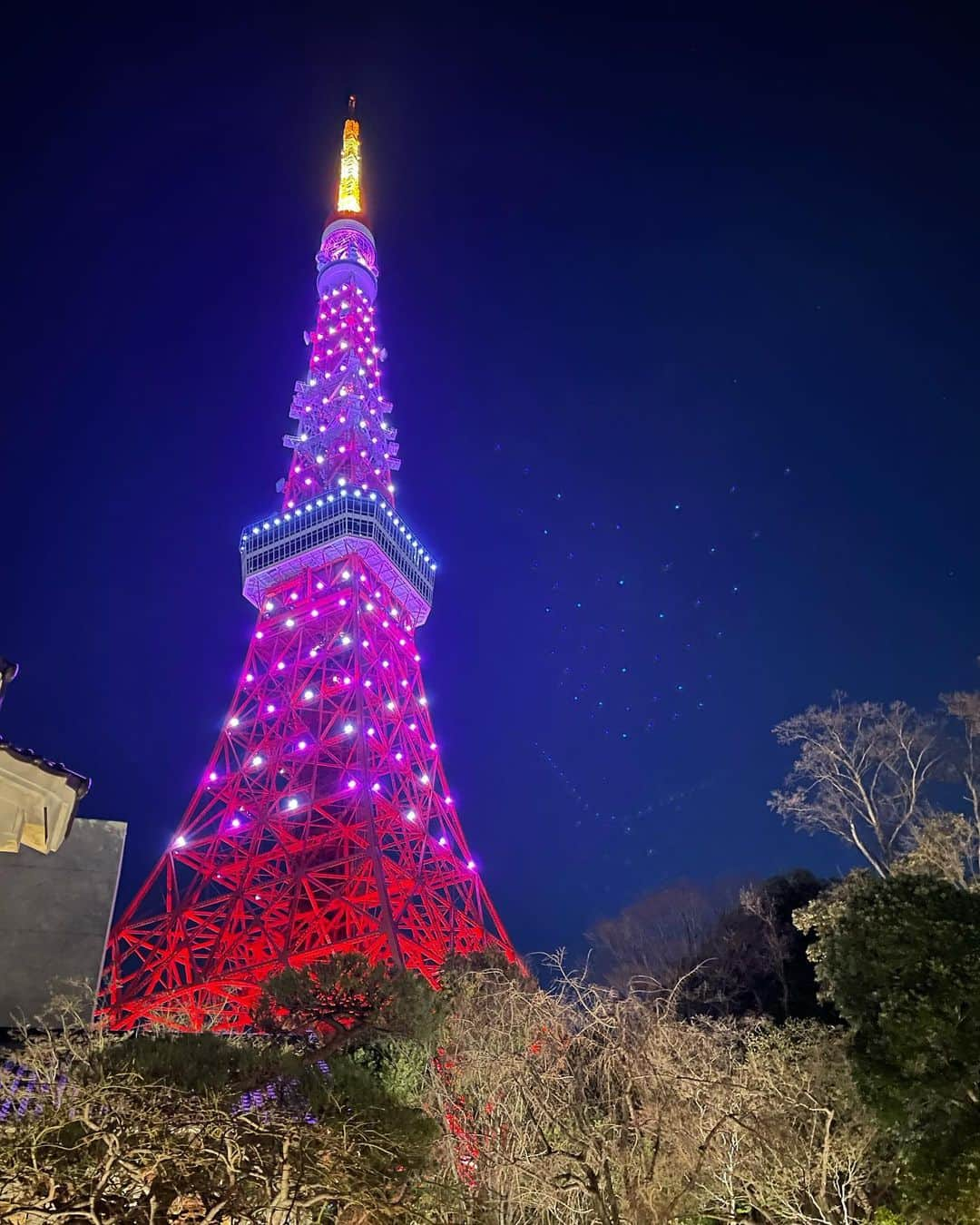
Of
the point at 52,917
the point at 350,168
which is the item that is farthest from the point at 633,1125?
the point at 350,168

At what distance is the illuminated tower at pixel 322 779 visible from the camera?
17.6 metres

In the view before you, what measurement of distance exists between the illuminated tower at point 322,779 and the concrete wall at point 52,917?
21.2 feet

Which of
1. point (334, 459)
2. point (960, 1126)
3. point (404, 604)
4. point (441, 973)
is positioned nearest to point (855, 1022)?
point (960, 1126)

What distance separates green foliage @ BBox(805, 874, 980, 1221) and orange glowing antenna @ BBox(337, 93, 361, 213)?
118ft

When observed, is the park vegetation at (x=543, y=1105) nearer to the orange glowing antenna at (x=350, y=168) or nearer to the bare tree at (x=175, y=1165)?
the bare tree at (x=175, y=1165)

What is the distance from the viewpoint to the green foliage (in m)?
6.36

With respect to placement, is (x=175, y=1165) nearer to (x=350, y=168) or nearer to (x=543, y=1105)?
(x=543, y=1105)

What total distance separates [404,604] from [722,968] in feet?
48.6

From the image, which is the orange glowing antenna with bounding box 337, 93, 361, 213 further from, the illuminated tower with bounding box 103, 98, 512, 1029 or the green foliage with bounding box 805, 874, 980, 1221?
the green foliage with bounding box 805, 874, 980, 1221

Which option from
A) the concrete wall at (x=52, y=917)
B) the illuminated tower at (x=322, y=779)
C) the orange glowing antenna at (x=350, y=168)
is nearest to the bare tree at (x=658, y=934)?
the illuminated tower at (x=322, y=779)

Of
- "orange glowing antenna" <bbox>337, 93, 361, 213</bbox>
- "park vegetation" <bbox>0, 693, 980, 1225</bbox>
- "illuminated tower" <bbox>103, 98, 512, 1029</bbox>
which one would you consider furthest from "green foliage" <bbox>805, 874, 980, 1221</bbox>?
"orange glowing antenna" <bbox>337, 93, 361, 213</bbox>

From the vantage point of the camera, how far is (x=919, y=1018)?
6.79 meters

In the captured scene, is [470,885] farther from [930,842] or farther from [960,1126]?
[960,1126]

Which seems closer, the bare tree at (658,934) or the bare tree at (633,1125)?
the bare tree at (633,1125)
